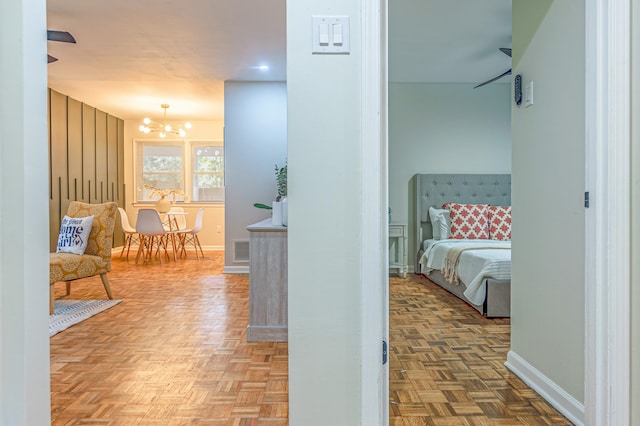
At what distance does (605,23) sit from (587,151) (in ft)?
1.39

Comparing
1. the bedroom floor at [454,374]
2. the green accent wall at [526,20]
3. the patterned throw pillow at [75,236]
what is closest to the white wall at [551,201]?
the green accent wall at [526,20]

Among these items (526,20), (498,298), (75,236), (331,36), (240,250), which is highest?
(526,20)

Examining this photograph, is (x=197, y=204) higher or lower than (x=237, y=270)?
higher

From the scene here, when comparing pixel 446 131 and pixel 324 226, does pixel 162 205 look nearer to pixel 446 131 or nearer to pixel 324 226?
pixel 446 131

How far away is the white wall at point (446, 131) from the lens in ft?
17.9

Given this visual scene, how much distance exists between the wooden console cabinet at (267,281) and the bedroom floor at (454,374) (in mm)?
779

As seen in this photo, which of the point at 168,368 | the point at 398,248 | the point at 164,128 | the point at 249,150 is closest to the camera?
the point at 168,368

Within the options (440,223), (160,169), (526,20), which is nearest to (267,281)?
(526,20)

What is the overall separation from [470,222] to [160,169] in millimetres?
5828

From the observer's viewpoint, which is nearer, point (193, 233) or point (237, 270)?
point (237, 270)

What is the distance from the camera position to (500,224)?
488 centimetres

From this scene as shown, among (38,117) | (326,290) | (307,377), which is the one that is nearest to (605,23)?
(326,290)

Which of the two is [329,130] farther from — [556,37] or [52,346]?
[52,346]

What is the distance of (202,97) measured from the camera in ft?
20.5
